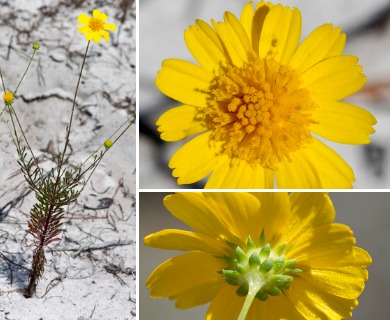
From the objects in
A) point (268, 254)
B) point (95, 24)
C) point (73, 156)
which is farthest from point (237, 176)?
point (73, 156)

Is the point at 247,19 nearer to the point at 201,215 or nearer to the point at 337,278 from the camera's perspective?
the point at 201,215

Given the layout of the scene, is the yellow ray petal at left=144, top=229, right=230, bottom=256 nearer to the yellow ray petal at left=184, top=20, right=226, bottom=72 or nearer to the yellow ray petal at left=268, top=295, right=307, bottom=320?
the yellow ray petal at left=268, top=295, right=307, bottom=320

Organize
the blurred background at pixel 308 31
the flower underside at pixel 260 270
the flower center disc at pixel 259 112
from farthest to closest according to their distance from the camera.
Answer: the blurred background at pixel 308 31
the flower center disc at pixel 259 112
the flower underside at pixel 260 270

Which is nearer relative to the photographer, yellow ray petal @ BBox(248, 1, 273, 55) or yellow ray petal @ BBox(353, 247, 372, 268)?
yellow ray petal @ BBox(353, 247, 372, 268)

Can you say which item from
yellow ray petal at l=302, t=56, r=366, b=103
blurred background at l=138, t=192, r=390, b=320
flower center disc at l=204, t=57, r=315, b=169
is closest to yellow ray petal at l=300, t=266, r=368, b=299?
blurred background at l=138, t=192, r=390, b=320

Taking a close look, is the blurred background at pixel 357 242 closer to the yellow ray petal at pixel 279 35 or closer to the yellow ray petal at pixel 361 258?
the yellow ray petal at pixel 361 258

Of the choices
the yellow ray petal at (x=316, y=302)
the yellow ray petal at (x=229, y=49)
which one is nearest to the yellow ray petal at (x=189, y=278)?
the yellow ray petal at (x=316, y=302)
